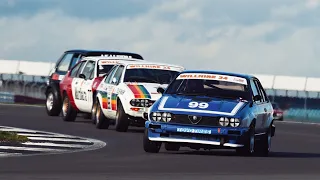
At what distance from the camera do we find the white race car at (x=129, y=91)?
2494cm

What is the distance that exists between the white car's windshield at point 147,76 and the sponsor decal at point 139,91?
52cm

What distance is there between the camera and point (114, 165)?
16281mm

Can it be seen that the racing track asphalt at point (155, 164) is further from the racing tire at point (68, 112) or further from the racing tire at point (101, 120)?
the racing tire at point (68, 112)

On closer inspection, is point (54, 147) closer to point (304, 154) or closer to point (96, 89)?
point (304, 154)

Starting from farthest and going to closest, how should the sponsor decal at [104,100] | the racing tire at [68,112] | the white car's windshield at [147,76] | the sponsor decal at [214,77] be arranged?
1. the racing tire at [68,112]
2. the sponsor decal at [104,100]
3. the white car's windshield at [147,76]
4. the sponsor decal at [214,77]

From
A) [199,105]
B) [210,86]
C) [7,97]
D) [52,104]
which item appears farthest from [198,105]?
[7,97]

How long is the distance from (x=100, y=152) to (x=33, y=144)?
1.75 meters

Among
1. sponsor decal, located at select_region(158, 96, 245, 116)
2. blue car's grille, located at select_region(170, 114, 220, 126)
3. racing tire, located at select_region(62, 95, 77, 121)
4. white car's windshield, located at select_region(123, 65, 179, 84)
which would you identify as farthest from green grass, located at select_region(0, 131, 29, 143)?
racing tire, located at select_region(62, 95, 77, 121)

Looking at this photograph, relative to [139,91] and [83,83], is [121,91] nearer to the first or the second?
[139,91]

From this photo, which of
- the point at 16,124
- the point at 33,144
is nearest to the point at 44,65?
the point at 16,124

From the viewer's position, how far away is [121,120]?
1005 inches

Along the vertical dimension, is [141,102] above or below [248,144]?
above

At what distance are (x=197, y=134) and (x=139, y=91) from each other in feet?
21.9

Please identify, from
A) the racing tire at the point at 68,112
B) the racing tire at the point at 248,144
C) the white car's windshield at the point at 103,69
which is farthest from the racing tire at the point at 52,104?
the racing tire at the point at 248,144
